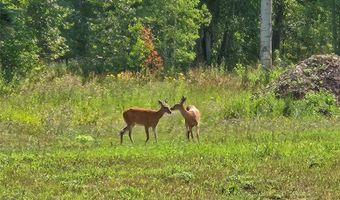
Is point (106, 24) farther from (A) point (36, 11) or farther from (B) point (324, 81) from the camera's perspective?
(B) point (324, 81)

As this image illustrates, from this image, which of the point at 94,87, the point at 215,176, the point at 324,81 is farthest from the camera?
the point at 94,87

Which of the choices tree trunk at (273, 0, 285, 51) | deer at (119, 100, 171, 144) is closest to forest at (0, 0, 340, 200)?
deer at (119, 100, 171, 144)

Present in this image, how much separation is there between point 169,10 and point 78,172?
22.7m

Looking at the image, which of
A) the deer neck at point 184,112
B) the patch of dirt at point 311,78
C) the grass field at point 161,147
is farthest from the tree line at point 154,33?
the deer neck at point 184,112

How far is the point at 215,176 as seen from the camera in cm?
1149

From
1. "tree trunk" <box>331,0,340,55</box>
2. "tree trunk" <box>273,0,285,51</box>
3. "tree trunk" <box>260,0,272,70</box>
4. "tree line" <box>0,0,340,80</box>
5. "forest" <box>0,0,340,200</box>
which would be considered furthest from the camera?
"tree trunk" <box>331,0,340,55</box>

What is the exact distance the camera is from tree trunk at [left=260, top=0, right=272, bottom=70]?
2695 cm

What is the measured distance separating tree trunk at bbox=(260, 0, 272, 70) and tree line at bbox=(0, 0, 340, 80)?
200 cm

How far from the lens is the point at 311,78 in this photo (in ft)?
72.8

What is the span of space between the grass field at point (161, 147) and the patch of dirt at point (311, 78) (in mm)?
1090

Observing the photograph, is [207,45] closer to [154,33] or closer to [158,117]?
[154,33]

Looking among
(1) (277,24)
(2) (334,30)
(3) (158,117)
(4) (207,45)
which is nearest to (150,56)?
(4) (207,45)

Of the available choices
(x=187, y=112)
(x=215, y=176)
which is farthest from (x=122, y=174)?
(x=187, y=112)

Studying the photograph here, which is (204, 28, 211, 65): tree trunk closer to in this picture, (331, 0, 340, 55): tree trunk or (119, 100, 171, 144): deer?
(331, 0, 340, 55): tree trunk
